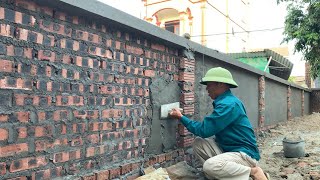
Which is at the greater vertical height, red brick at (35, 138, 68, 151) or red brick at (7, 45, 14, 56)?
red brick at (7, 45, 14, 56)

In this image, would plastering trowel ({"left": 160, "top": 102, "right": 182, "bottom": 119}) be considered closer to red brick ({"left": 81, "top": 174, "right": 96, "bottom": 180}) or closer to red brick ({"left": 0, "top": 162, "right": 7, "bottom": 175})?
red brick ({"left": 81, "top": 174, "right": 96, "bottom": 180})

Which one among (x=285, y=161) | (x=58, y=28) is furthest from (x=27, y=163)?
(x=285, y=161)

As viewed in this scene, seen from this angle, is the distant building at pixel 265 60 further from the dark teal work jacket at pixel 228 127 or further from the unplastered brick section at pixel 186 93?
the dark teal work jacket at pixel 228 127

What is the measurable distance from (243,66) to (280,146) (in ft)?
8.07

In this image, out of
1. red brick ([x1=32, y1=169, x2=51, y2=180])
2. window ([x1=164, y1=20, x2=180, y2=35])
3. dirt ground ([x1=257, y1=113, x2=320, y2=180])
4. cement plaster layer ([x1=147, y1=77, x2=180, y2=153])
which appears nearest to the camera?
red brick ([x1=32, y1=169, x2=51, y2=180])

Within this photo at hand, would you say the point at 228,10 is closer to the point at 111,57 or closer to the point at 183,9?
the point at 183,9

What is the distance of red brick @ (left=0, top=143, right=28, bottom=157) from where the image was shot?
6.89ft

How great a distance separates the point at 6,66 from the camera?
2131mm

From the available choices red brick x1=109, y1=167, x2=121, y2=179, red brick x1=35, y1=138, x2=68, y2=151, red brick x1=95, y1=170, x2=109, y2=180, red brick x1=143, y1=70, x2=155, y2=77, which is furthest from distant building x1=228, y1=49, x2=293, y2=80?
red brick x1=35, y1=138, x2=68, y2=151

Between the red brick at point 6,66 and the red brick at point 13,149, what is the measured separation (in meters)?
0.55

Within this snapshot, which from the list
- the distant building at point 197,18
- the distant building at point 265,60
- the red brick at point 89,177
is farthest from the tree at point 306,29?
the red brick at point 89,177

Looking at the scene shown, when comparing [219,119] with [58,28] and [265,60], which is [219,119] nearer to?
[58,28]

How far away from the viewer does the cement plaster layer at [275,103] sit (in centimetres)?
998

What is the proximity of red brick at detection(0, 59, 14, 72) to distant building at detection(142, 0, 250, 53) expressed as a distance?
1505 cm
